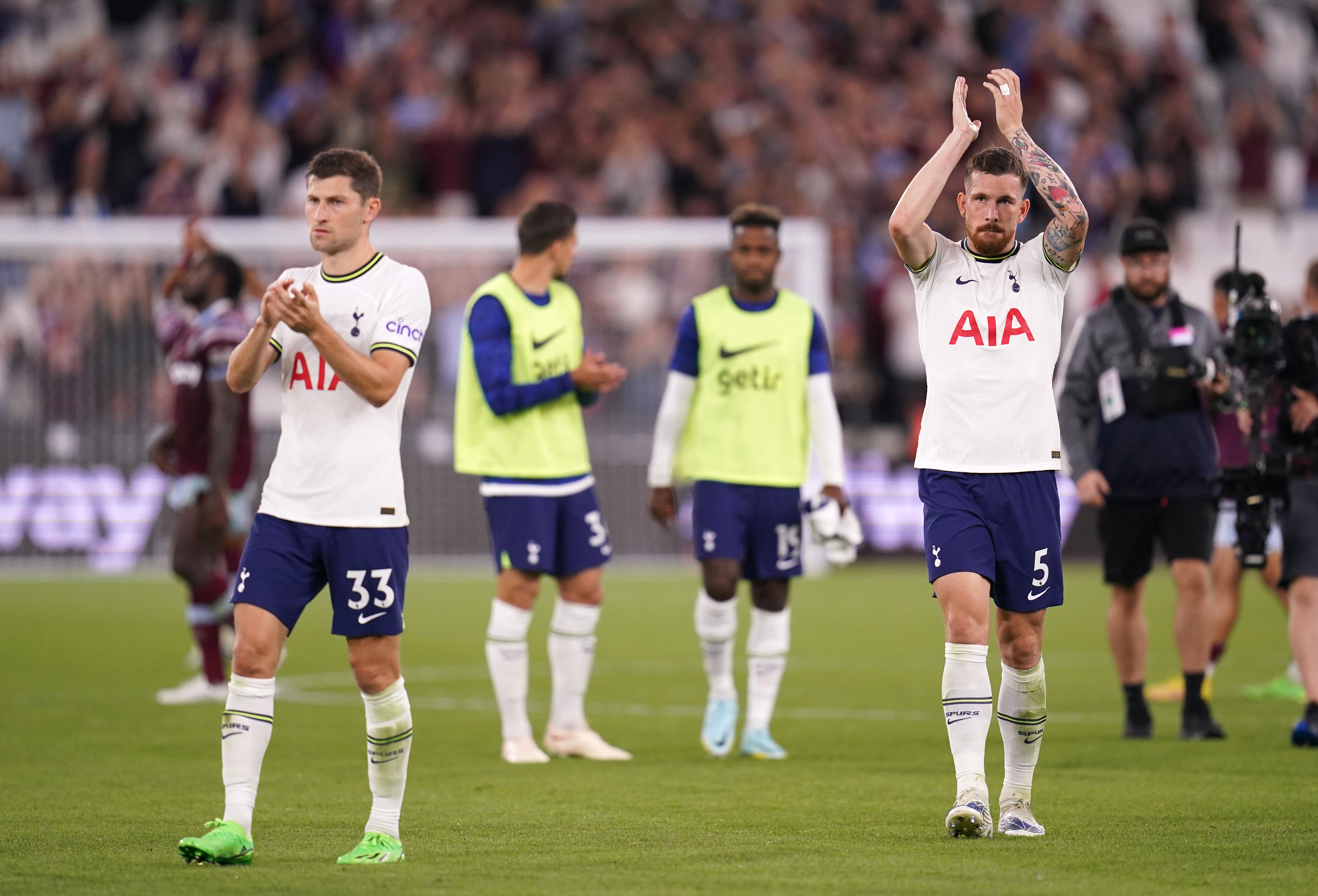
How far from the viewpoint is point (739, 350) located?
9531mm

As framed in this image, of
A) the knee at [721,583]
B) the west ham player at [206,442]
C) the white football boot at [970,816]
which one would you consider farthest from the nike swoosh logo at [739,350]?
the white football boot at [970,816]

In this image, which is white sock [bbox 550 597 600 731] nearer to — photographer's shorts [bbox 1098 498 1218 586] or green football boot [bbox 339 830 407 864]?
photographer's shorts [bbox 1098 498 1218 586]

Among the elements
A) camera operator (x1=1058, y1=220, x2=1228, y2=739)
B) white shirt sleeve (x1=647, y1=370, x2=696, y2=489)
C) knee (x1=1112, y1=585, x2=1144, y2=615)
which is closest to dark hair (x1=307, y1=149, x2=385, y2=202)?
white shirt sleeve (x1=647, y1=370, x2=696, y2=489)

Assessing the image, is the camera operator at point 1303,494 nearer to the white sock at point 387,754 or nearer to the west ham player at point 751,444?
the west ham player at point 751,444

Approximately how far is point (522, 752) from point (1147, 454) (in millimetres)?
3614

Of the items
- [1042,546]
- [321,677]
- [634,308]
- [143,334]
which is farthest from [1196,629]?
[143,334]

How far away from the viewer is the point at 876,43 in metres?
25.5

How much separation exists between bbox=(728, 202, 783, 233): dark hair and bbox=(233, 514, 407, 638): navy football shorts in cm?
375

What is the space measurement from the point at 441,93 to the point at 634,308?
5.28m

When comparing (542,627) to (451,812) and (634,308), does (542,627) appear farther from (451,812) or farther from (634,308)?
(451,812)

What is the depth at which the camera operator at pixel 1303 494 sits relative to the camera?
9398mm

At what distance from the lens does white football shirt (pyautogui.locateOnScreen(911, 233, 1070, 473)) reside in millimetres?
6695

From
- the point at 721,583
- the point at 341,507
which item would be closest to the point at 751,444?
the point at 721,583

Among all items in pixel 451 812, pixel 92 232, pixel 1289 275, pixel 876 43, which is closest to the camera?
pixel 451 812
